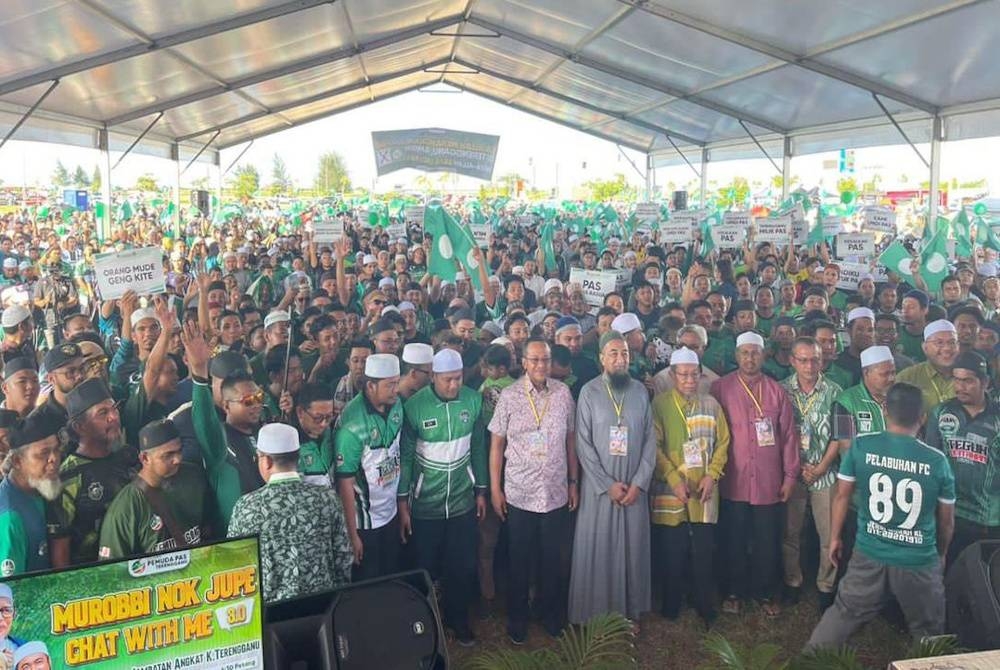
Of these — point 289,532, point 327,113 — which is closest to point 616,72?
point 327,113

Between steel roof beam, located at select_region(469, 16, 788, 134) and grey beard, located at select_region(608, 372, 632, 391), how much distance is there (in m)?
11.9

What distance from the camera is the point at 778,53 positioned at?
10.8 metres

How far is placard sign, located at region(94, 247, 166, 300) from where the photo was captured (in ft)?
17.2

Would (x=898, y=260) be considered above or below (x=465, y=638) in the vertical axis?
above

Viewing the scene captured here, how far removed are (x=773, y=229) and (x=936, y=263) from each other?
2.19m

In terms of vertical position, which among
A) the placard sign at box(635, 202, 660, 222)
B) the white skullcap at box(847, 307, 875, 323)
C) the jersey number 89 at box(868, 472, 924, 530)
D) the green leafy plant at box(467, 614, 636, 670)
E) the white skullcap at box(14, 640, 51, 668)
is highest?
the placard sign at box(635, 202, 660, 222)

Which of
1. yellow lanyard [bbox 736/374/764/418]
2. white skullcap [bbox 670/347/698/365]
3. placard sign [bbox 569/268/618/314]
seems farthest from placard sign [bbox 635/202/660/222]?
white skullcap [bbox 670/347/698/365]

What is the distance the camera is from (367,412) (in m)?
3.98

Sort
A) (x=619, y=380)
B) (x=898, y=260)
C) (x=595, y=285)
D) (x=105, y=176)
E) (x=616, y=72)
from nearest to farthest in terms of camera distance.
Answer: (x=619, y=380) < (x=595, y=285) < (x=898, y=260) < (x=105, y=176) < (x=616, y=72)

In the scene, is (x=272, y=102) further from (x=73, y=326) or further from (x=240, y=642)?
(x=240, y=642)

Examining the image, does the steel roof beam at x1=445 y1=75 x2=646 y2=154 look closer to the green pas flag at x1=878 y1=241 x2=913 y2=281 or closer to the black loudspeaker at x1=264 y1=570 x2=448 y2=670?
the green pas flag at x1=878 y1=241 x2=913 y2=281

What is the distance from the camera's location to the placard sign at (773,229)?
10.3 meters

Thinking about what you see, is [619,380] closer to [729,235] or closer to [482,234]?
[482,234]

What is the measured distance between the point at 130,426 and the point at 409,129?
724 inches
